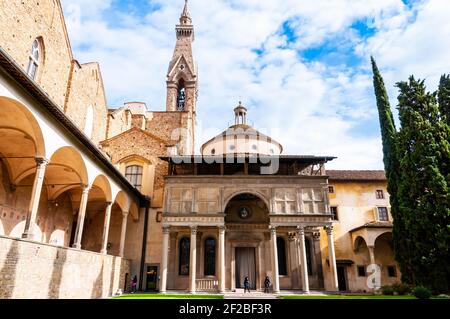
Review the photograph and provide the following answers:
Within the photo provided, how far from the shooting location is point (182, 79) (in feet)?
119

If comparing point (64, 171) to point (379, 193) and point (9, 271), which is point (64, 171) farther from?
point (379, 193)

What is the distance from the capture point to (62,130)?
437 inches

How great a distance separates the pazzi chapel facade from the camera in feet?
36.9

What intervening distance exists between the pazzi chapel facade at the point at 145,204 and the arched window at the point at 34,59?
7 centimetres

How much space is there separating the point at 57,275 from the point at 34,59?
438 inches

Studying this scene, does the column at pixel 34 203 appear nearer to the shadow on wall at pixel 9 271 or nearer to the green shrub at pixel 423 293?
the shadow on wall at pixel 9 271

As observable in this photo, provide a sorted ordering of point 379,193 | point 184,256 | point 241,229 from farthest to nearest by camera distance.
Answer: point 379,193, point 241,229, point 184,256

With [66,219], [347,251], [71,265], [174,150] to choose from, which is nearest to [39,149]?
[71,265]

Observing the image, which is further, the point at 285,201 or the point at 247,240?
the point at 247,240

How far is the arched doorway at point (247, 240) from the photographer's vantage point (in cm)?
1967

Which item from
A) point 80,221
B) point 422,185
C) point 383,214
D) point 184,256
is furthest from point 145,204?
point 383,214

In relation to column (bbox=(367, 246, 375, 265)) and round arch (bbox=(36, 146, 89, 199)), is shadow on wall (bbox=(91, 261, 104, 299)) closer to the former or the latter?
round arch (bbox=(36, 146, 89, 199))

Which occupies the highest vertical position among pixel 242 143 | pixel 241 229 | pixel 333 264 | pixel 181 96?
pixel 181 96

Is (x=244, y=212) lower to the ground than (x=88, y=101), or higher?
lower
